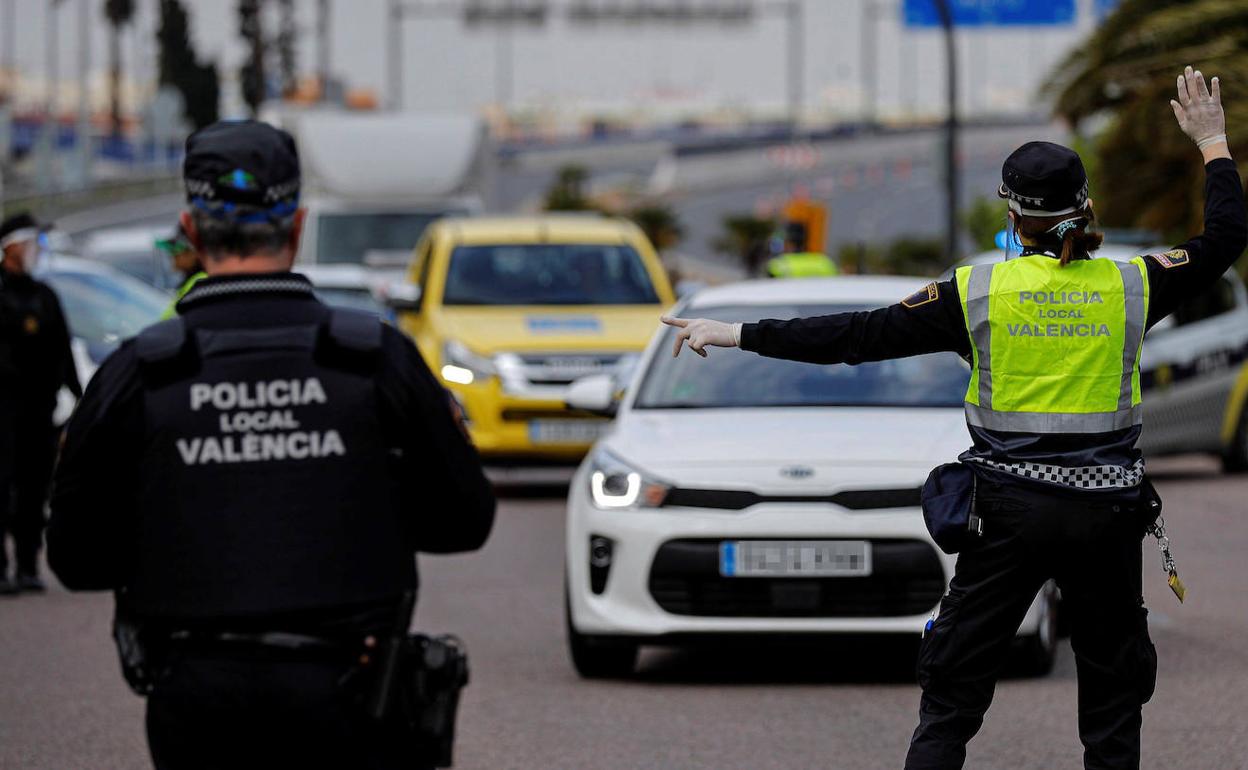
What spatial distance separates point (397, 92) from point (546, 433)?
49051 millimetres

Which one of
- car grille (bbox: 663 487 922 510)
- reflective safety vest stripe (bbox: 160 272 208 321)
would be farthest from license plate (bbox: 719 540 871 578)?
reflective safety vest stripe (bbox: 160 272 208 321)

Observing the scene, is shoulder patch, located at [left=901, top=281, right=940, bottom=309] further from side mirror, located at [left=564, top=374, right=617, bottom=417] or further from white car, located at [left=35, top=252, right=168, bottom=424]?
white car, located at [left=35, top=252, right=168, bottom=424]

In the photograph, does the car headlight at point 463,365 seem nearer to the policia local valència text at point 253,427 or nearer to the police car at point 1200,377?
the police car at point 1200,377

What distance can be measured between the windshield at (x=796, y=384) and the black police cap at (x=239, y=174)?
5.99 meters

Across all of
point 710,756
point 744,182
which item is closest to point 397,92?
point 744,182

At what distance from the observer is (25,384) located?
39.6ft

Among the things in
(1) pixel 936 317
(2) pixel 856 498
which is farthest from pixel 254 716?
(2) pixel 856 498

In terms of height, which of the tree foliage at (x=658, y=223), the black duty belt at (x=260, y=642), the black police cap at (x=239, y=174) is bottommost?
the tree foliage at (x=658, y=223)

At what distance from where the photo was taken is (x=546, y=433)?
16.5 metres

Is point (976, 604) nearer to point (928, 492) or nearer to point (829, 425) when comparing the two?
point (928, 492)

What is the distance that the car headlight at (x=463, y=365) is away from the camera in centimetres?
1655

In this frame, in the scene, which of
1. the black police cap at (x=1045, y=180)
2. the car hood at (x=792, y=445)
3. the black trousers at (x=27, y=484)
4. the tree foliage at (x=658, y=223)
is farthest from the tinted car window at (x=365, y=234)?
the tree foliage at (x=658, y=223)

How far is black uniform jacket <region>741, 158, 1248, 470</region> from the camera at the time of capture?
541cm

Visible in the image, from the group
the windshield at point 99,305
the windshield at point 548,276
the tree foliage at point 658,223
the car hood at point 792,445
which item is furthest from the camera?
the tree foliage at point 658,223
